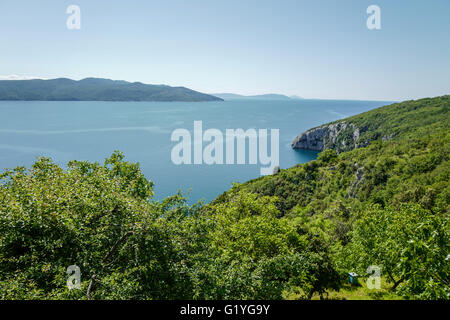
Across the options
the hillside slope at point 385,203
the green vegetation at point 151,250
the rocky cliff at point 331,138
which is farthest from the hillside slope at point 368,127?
the green vegetation at point 151,250

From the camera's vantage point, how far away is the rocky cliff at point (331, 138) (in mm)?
172625

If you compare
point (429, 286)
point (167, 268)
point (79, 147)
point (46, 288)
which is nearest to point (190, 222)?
point (167, 268)

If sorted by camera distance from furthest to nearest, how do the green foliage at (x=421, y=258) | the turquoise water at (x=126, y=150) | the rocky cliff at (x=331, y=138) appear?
the rocky cliff at (x=331, y=138)
the turquoise water at (x=126, y=150)
the green foliage at (x=421, y=258)

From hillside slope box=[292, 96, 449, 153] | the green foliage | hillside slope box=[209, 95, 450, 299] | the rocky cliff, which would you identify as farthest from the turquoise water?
the green foliage

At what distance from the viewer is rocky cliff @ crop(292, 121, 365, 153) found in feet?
566

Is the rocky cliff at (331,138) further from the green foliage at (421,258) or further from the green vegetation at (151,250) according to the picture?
the green vegetation at (151,250)

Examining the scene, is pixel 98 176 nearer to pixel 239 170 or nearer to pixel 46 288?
pixel 46 288

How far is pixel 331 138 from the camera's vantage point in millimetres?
184500

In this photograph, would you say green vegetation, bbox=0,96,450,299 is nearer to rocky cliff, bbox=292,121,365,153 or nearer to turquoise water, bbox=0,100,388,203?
turquoise water, bbox=0,100,388,203

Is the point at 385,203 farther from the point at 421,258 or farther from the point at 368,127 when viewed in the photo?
the point at 368,127

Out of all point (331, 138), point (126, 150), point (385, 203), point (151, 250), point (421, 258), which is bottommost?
point (385, 203)

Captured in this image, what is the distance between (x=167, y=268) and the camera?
28.5ft

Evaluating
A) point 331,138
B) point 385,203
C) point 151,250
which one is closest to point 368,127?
point 331,138
